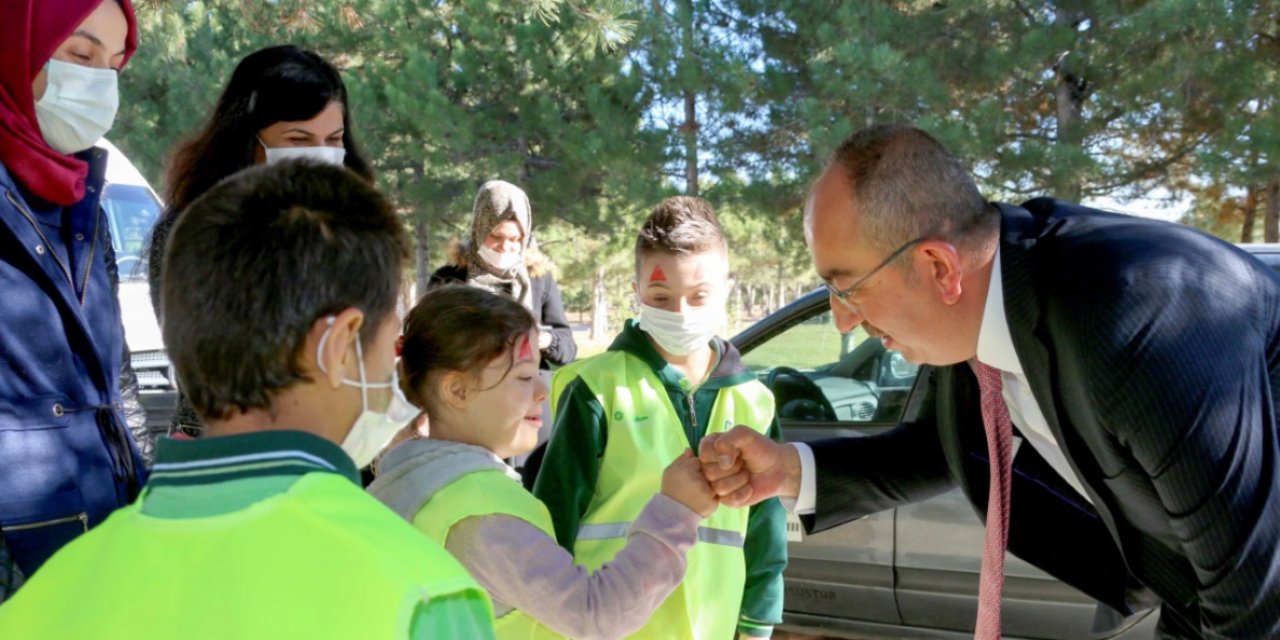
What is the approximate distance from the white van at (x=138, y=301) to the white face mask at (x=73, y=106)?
4.13 metres

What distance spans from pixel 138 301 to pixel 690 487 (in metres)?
5.80

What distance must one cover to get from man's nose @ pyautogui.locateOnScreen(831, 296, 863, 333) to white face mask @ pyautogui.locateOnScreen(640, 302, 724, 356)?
704mm

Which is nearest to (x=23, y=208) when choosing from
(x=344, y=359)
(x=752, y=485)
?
(x=344, y=359)

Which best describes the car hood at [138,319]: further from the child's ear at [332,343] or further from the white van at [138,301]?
the child's ear at [332,343]

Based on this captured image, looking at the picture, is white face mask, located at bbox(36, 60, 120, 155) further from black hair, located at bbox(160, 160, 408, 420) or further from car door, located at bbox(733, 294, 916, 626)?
car door, located at bbox(733, 294, 916, 626)

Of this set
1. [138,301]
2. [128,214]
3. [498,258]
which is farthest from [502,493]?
[128,214]

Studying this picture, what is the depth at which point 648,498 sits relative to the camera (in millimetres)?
2834

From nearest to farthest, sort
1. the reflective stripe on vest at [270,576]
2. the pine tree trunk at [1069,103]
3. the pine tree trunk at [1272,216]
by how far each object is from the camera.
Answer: the reflective stripe on vest at [270,576] → the pine tree trunk at [1272,216] → the pine tree trunk at [1069,103]

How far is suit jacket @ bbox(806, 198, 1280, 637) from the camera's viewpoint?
1654 millimetres

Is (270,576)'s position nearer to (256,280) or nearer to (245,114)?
(256,280)

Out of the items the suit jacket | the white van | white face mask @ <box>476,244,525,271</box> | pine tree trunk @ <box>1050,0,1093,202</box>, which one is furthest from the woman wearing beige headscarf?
pine tree trunk @ <box>1050,0,1093,202</box>

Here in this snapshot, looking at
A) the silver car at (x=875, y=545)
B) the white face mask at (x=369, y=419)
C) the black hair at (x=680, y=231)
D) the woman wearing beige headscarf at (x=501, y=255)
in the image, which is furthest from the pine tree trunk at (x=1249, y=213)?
the white face mask at (x=369, y=419)

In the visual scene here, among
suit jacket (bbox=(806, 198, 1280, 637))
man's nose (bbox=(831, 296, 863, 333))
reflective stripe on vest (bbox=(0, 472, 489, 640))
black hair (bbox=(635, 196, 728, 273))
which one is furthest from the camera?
black hair (bbox=(635, 196, 728, 273))

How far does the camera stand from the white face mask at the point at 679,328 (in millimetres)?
3113
